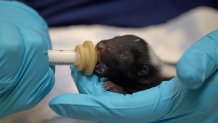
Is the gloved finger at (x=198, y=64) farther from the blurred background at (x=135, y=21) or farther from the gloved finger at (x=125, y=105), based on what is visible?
the blurred background at (x=135, y=21)

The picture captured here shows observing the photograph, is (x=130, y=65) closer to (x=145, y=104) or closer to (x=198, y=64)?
(x=145, y=104)

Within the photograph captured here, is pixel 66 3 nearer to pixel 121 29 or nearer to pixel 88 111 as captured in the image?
pixel 121 29

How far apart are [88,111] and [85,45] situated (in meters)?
0.16

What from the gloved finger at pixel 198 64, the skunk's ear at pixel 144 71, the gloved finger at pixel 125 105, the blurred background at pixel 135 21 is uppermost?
the blurred background at pixel 135 21

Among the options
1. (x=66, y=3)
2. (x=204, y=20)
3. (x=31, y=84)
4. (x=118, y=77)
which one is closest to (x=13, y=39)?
(x=31, y=84)

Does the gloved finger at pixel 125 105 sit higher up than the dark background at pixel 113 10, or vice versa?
the dark background at pixel 113 10

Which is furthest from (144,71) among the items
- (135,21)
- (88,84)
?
(135,21)

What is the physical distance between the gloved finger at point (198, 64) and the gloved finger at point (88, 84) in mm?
251

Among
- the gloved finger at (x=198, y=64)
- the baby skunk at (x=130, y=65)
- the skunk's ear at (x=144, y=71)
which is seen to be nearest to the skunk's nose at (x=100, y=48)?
the baby skunk at (x=130, y=65)

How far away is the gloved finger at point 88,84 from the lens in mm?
835

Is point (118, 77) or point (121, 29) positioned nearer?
point (118, 77)

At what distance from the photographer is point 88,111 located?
73 centimetres

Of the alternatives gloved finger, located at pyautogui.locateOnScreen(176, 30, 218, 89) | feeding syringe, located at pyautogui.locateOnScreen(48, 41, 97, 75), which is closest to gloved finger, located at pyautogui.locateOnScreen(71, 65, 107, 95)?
feeding syringe, located at pyautogui.locateOnScreen(48, 41, 97, 75)

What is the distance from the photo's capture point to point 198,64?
63 centimetres
